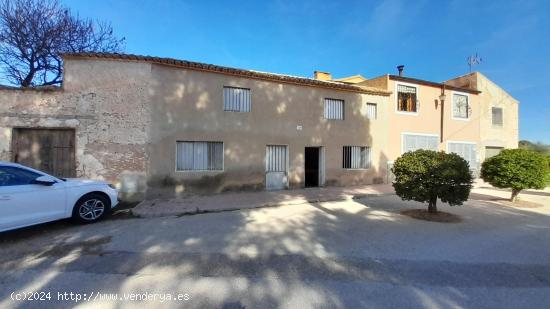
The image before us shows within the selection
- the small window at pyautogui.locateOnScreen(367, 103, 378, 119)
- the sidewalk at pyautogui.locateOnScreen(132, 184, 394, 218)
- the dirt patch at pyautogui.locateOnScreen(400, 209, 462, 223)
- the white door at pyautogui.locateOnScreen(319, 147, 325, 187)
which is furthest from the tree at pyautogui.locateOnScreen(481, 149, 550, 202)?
the white door at pyautogui.locateOnScreen(319, 147, 325, 187)

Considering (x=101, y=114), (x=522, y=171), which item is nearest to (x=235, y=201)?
(x=101, y=114)

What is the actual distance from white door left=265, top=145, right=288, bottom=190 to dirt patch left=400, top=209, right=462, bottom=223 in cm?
517

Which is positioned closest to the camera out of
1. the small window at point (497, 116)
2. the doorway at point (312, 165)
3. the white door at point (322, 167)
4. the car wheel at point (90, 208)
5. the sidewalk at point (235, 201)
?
the car wheel at point (90, 208)

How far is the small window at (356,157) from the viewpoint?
13477mm

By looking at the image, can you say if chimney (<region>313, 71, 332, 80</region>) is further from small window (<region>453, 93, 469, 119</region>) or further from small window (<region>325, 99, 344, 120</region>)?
small window (<region>453, 93, 469, 119</region>)

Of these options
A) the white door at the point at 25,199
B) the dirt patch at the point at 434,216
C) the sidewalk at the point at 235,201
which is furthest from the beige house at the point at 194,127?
the dirt patch at the point at 434,216

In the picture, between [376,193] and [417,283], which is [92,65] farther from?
[376,193]

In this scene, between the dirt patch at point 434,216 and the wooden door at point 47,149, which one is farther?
the wooden door at point 47,149

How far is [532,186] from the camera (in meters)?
9.27

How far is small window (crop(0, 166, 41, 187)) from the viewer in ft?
17.1

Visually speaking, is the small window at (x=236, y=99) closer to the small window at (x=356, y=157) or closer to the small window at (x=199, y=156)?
the small window at (x=199, y=156)

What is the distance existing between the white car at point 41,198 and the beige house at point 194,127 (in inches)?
114

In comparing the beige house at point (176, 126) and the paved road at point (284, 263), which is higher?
the beige house at point (176, 126)

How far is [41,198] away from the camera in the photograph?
546cm
